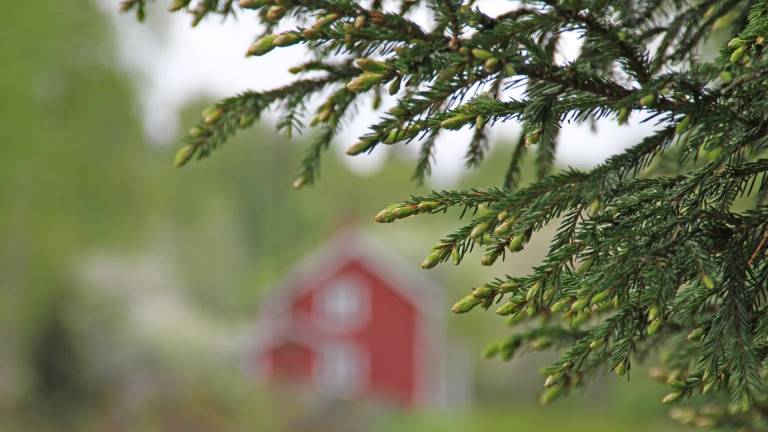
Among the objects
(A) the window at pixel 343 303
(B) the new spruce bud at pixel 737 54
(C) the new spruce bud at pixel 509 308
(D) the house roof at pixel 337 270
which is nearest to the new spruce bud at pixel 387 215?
(C) the new spruce bud at pixel 509 308

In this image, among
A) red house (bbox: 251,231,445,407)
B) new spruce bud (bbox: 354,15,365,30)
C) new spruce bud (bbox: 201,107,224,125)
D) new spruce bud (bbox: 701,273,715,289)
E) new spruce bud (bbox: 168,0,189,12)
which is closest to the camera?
new spruce bud (bbox: 701,273,715,289)

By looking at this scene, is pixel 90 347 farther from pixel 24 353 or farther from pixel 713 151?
pixel 713 151

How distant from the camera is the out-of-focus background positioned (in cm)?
1758

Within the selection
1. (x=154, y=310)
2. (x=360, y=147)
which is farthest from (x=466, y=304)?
(x=154, y=310)

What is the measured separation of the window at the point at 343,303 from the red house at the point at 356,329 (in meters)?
0.04

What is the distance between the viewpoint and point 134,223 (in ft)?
63.3

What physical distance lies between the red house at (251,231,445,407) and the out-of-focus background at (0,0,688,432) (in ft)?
0.17

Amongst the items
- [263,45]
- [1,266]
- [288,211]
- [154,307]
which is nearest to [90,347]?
[1,266]

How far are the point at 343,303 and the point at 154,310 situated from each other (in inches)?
266

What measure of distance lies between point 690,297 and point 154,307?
1042 inches

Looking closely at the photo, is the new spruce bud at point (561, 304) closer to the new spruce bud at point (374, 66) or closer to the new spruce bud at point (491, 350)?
the new spruce bud at point (374, 66)

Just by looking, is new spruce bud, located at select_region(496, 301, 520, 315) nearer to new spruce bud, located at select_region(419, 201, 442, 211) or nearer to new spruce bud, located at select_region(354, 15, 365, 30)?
new spruce bud, located at select_region(419, 201, 442, 211)

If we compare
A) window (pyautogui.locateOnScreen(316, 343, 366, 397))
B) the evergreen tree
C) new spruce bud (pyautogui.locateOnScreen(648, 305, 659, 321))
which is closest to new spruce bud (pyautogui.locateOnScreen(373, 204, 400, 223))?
the evergreen tree

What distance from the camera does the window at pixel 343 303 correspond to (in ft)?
97.3
